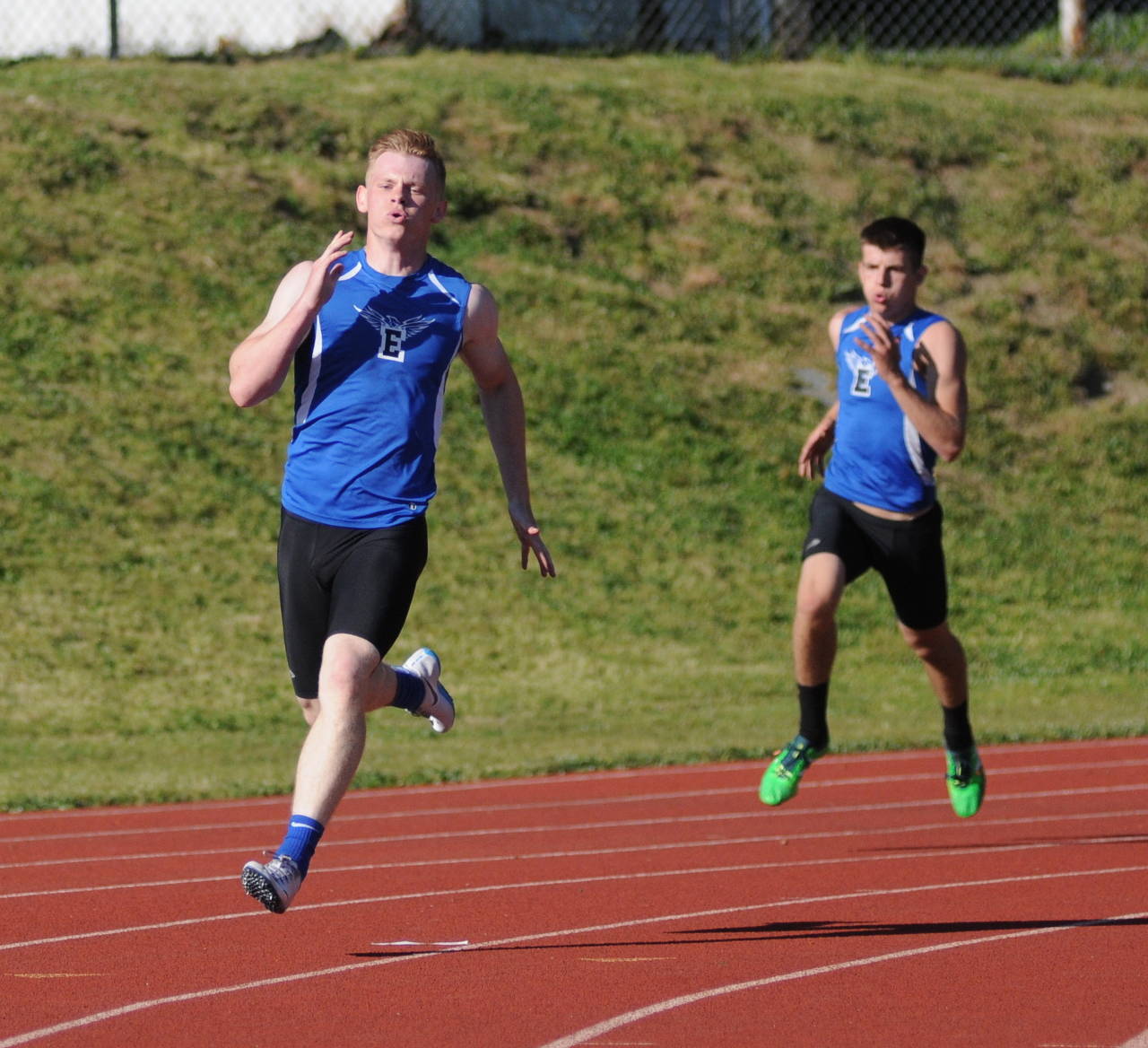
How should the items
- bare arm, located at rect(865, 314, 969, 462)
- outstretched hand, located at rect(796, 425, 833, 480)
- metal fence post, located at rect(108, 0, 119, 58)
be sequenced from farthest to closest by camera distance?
metal fence post, located at rect(108, 0, 119, 58) → outstretched hand, located at rect(796, 425, 833, 480) → bare arm, located at rect(865, 314, 969, 462)

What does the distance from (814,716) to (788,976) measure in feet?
8.98

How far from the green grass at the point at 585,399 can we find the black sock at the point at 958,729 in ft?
10.1

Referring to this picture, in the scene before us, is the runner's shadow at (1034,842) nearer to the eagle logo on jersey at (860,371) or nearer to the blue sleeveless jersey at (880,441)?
the blue sleeveless jersey at (880,441)

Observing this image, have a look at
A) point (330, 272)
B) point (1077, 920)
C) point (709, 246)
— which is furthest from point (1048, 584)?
point (330, 272)

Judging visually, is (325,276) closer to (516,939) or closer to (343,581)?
(343,581)

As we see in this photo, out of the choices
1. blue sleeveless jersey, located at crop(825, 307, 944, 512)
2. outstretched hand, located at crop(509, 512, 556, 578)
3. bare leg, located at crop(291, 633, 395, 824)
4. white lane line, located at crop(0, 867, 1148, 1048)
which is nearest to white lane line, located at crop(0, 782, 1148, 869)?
blue sleeveless jersey, located at crop(825, 307, 944, 512)

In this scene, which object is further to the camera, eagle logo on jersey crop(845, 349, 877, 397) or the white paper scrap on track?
eagle logo on jersey crop(845, 349, 877, 397)

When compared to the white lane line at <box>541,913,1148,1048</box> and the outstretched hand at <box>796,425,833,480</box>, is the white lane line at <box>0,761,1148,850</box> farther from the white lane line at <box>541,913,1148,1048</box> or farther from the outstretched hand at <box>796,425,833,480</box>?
the white lane line at <box>541,913,1148,1048</box>

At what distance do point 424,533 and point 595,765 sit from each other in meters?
5.22

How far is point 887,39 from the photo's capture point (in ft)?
85.0

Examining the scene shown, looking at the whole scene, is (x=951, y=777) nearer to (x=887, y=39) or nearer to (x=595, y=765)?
(x=595, y=765)

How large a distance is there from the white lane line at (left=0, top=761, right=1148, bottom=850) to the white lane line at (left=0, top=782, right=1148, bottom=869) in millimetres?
92

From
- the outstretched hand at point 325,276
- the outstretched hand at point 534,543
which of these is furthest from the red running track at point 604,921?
the outstretched hand at point 325,276

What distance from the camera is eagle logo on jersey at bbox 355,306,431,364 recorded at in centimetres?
517
